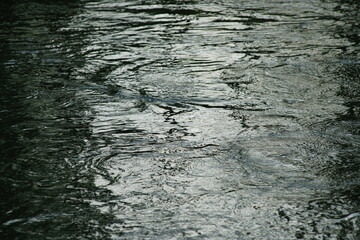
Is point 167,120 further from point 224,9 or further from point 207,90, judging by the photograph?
point 224,9

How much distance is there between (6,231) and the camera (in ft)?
6.33

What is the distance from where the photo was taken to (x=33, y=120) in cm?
304

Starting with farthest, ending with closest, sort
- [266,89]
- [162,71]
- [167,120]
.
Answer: [162,71] < [266,89] < [167,120]

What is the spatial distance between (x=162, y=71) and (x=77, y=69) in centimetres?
61

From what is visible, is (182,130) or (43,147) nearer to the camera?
(43,147)

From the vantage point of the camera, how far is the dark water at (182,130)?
201 centimetres

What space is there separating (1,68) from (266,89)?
1885mm

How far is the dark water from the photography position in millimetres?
2006

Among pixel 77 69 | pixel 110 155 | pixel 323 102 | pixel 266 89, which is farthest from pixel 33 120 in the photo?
pixel 323 102

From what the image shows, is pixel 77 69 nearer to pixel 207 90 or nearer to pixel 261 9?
pixel 207 90

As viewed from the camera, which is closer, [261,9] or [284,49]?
[284,49]

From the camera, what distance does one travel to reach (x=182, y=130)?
Result: 285 centimetres

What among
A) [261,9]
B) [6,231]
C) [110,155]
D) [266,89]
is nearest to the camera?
[6,231]

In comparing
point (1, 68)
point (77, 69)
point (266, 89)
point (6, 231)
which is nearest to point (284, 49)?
point (266, 89)
